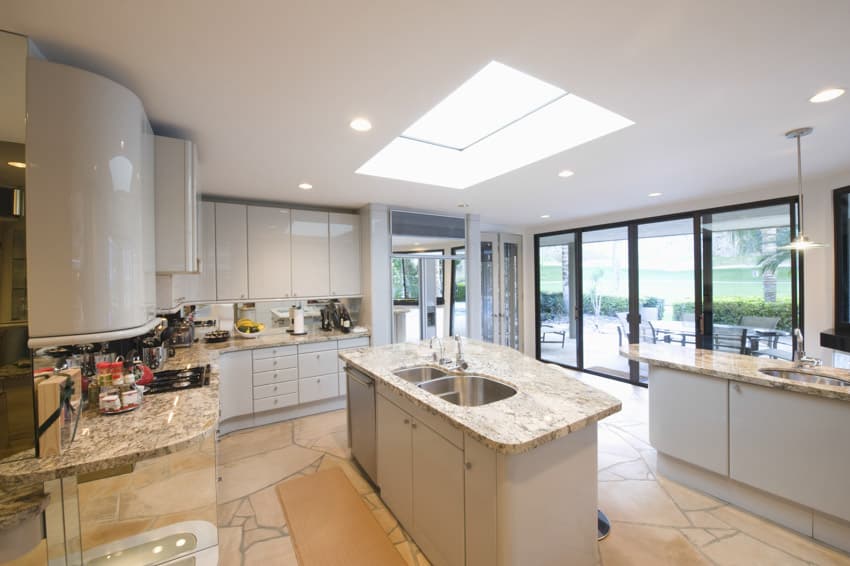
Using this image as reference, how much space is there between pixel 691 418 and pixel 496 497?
1949 mm

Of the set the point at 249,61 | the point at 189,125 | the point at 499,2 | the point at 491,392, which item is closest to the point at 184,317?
the point at 189,125

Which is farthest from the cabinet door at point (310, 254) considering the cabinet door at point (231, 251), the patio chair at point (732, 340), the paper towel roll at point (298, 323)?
the patio chair at point (732, 340)

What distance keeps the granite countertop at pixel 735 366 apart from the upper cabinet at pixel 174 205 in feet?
11.0

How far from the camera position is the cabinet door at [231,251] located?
3.67m

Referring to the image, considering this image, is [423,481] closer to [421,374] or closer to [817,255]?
[421,374]

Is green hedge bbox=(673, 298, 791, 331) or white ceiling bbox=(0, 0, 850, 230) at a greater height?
white ceiling bbox=(0, 0, 850, 230)

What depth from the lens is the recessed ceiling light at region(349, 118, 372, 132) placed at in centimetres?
197

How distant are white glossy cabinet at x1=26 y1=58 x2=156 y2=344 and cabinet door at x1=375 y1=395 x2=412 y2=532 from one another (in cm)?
142

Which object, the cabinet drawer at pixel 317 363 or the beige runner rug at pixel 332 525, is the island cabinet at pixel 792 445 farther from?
the cabinet drawer at pixel 317 363

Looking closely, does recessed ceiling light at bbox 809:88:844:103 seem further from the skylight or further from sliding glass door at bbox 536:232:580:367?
sliding glass door at bbox 536:232:580:367

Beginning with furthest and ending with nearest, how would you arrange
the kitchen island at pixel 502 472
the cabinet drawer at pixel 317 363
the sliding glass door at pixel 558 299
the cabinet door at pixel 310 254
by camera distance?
the sliding glass door at pixel 558 299 < the cabinet door at pixel 310 254 < the cabinet drawer at pixel 317 363 < the kitchen island at pixel 502 472

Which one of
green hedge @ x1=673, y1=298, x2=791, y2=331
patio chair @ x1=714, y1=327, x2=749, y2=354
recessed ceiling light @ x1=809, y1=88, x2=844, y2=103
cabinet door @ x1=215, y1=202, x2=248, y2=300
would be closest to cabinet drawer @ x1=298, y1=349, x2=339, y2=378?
cabinet door @ x1=215, y1=202, x2=248, y2=300

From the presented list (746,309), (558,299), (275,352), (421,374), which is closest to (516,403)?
(421,374)

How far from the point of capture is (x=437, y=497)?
5.56 feet
